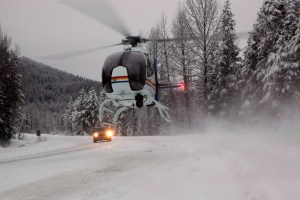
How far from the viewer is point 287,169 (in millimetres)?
9430

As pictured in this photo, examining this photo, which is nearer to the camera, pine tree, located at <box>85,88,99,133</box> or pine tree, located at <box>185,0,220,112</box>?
pine tree, located at <box>185,0,220,112</box>

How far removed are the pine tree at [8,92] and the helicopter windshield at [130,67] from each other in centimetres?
2326

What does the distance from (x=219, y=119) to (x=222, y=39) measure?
25.0ft

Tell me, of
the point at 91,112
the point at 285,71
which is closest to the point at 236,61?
the point at 285,71

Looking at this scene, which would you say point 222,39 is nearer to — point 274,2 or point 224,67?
point 224,67

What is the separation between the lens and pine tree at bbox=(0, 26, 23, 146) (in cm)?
3597

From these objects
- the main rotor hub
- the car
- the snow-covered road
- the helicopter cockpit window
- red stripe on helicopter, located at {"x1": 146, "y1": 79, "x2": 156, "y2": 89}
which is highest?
the main rotor hub

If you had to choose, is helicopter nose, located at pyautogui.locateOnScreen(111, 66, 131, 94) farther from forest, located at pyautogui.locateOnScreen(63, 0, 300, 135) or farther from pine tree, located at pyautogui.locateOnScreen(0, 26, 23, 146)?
pine tree, located at pyautogui.locateOnScreen(0, 26, 23, 146)

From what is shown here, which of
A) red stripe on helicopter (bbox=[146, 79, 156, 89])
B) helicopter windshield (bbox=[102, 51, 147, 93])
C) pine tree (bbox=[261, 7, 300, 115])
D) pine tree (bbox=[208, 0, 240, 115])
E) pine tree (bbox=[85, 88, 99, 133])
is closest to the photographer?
helicopter windshield (bbox=[102, 51, 147, 93])

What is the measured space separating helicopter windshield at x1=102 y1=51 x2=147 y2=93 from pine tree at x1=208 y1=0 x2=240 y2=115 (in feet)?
62.4

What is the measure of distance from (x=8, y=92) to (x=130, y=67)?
28.3m

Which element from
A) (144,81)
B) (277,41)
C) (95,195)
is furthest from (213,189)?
(277,41)

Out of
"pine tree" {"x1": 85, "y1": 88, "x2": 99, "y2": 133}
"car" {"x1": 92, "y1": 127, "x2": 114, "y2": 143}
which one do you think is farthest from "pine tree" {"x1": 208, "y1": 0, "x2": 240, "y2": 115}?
"pine tree" {"x1": 85, "y1": 88, "x2": 99, "y2": 133}

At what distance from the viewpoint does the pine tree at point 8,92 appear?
35969 mm
